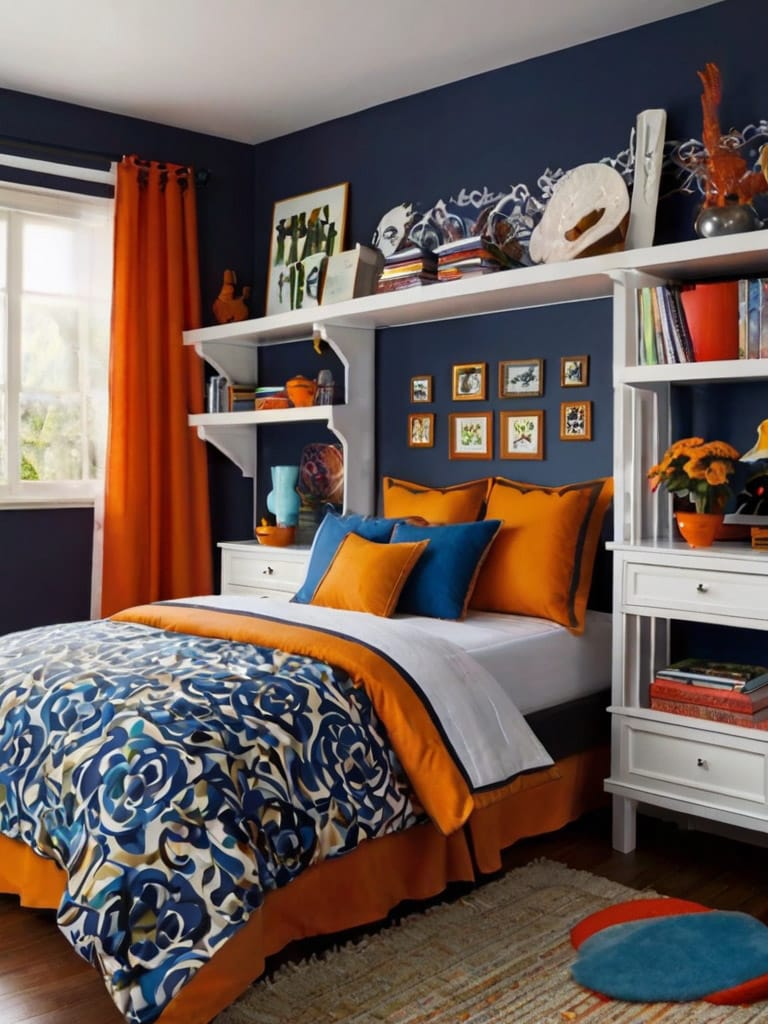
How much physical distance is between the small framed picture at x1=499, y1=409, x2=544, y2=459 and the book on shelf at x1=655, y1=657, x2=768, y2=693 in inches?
39.0

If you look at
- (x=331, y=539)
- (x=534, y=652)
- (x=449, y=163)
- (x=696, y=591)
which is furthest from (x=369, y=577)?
(x=449, y=163)

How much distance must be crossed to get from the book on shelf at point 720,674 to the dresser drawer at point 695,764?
131 millimetres

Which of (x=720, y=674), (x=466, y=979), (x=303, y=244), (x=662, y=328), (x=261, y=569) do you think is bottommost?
(x=466, y=979)

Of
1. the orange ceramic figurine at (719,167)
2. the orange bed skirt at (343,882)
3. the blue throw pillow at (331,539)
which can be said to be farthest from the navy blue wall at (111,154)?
the orange ceramic figurine at (719,167)

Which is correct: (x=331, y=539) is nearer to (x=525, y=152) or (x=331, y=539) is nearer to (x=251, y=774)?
(x=251, y=774)

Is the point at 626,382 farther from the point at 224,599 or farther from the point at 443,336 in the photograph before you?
the point at 224,599

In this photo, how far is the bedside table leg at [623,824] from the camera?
3.10m

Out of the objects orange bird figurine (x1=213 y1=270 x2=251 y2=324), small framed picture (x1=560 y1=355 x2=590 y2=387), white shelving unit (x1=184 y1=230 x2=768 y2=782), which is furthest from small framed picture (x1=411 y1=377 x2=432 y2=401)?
orange bird figurine (x1=213 y1=270 x2=251 y2=324)

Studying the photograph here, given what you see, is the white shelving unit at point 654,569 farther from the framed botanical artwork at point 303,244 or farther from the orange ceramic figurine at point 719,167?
the framed botanical artwork at point 303,244

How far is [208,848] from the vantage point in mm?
2086

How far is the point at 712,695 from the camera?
9.54 ft

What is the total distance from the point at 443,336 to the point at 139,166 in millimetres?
1530

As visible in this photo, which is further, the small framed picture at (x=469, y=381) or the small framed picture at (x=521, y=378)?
the small framed picture at (x=469, y=381)

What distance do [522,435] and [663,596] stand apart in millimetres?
1013
